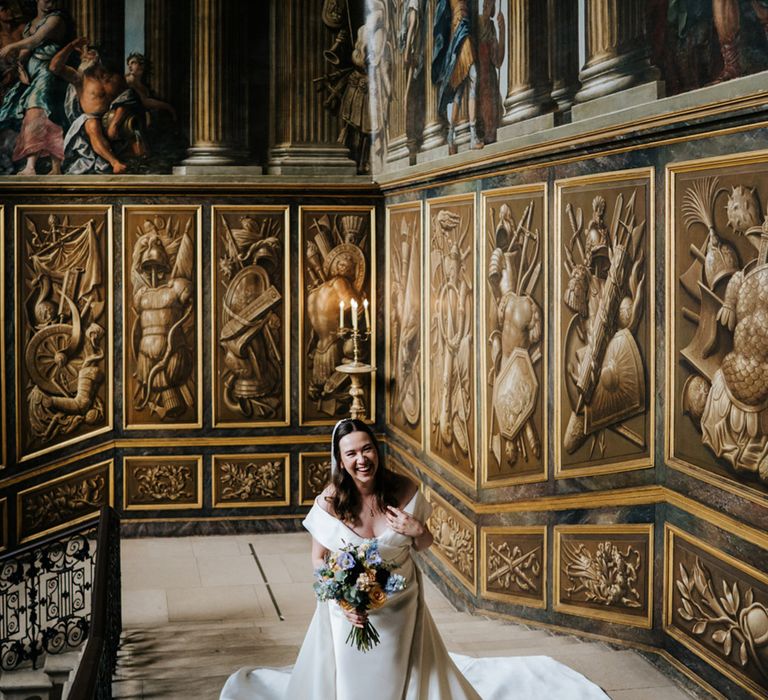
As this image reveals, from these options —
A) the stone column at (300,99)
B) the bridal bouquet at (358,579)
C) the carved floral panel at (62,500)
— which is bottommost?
the carved floral panel at (62,500)

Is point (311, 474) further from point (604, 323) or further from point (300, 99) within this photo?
point (604, 323)

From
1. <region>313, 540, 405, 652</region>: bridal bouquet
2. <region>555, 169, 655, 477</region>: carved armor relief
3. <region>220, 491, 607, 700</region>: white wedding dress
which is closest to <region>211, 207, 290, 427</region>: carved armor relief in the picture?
<region>555, 169, 655, 477</region>: carved armor relief

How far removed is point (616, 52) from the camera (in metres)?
7.77

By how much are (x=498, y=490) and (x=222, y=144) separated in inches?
241

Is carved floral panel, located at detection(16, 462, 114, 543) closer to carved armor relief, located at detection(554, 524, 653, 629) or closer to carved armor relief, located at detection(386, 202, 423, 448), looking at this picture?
carved armor relief, located at detection(386, 202, 423, 448)

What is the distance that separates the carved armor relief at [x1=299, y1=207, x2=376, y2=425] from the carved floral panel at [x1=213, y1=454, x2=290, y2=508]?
3.43 ft

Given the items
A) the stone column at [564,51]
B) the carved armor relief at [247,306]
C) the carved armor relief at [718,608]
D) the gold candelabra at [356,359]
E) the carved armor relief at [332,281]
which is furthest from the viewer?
the carved armor relief at [332,281]

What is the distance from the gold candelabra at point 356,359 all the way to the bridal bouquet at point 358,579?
23.1ft

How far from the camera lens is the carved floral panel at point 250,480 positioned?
1409 centimetres

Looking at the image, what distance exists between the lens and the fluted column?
29.2 feet

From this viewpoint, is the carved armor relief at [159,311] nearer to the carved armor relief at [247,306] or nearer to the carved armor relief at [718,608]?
the carved armor relief at [247,306]

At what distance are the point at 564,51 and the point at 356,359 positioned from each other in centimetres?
551

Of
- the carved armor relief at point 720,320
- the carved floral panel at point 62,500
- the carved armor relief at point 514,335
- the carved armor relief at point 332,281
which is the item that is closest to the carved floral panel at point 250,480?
the carved armor relief at point 332,281

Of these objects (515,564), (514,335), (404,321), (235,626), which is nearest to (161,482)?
(404,321)
